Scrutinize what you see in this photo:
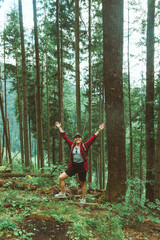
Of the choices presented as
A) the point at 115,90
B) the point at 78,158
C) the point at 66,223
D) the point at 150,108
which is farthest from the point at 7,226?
the point at 150,108

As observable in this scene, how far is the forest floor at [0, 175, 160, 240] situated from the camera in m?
3.38

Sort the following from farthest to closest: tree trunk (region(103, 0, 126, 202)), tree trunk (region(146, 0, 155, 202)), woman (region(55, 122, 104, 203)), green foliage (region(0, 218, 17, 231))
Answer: tree trunk (region(146, 0, 155, 202)) → woman (region(55, 122, 104, 203)) → tree trunk (region(103, 0, 126, 202)) → green foliage (region(0, 218, 17, 231))

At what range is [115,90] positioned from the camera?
5.29 meters

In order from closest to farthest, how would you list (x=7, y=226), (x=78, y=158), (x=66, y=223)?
(x=7, y=226) < (x=66, y=223) < (x=78, y=158)

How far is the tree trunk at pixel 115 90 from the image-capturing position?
528cm

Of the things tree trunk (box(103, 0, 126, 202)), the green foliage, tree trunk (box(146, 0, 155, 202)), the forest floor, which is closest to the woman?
tree trunk (box(103, 0, 126, 202))

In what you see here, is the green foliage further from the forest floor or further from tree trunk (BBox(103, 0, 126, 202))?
tree trunk (BBox(103, 0, 126, 202))

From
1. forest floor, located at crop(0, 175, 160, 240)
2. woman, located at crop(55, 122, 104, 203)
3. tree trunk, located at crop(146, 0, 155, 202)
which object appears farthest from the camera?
tree trunk, located at crop(146, 0, 155, 202)

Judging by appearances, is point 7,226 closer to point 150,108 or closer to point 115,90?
point 115,90

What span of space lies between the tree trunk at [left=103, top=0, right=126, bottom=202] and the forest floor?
0.91 meters

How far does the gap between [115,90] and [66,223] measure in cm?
368

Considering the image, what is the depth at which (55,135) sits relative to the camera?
22.5 meters

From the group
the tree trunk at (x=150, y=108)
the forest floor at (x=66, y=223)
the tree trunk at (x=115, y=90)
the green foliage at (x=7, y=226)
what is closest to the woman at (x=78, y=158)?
the tree trunk at (x=115, y=90)

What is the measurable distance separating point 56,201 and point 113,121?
297 cm
